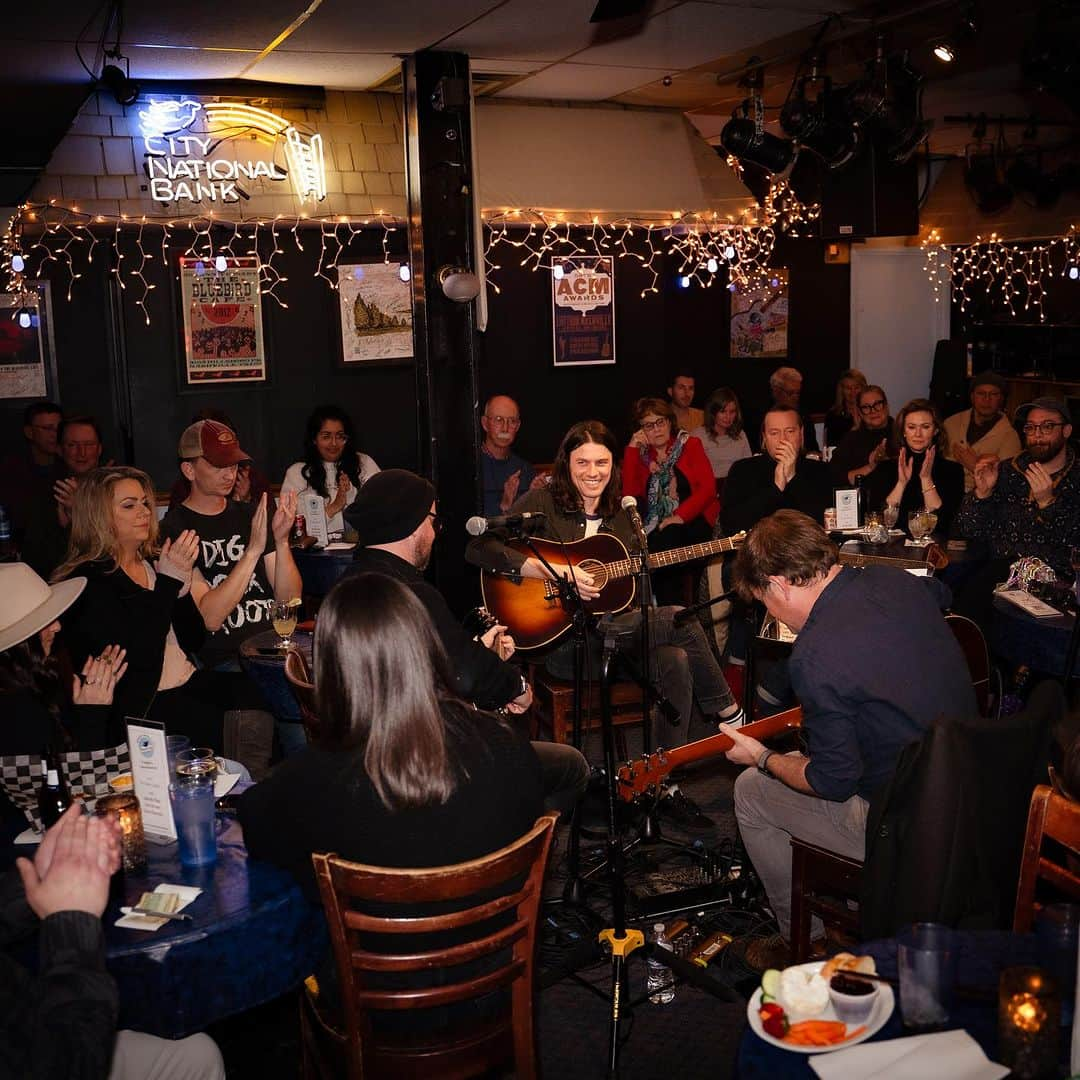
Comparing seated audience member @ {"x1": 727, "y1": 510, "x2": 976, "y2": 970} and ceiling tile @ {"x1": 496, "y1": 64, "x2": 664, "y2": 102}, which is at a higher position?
ceiling tile @ {"x1": 496, "y1": 64, "x2": 664, "y2": 102}

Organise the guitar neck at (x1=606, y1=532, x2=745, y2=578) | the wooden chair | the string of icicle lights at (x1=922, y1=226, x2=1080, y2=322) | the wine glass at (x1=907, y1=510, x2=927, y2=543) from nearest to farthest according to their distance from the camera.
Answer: the wooden chair
the guitar neck at (x1=606, y1=532, x2=745, y2=578)
the wine glass at (x1=907, y1=510, x2=927, y2=543)
the string of icicle lights at (x1=922, y1=226, x2=1080, y2=322)

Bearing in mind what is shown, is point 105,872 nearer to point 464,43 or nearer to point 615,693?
point 615,693

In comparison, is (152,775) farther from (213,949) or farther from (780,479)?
(780,479)

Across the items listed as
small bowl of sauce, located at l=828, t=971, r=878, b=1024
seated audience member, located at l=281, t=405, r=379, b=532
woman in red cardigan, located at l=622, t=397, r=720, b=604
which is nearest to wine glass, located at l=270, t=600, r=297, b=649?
seated audience member, located at l=281, t=405, r=379, b=532

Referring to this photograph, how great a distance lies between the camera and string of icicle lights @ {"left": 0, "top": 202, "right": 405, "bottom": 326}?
730 centimetres

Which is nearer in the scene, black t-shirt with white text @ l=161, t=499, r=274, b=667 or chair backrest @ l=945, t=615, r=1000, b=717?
chair backrest @ l=945, t=615, r=1000, b=717

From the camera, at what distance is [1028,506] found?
559cm

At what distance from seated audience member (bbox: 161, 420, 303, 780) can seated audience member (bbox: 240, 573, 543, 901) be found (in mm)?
2100

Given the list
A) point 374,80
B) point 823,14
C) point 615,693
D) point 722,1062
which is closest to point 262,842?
point 722,1062

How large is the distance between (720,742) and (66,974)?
2196 millimetres

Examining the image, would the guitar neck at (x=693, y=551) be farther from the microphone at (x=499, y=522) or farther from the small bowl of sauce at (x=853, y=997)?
the small bowl of sauce at (x=853, y=997)

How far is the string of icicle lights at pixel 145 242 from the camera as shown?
7.30 metres

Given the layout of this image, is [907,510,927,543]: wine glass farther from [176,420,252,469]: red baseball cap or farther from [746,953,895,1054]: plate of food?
[746,953,895,1054]: plate of food

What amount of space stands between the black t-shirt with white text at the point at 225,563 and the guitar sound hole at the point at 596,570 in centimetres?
133
